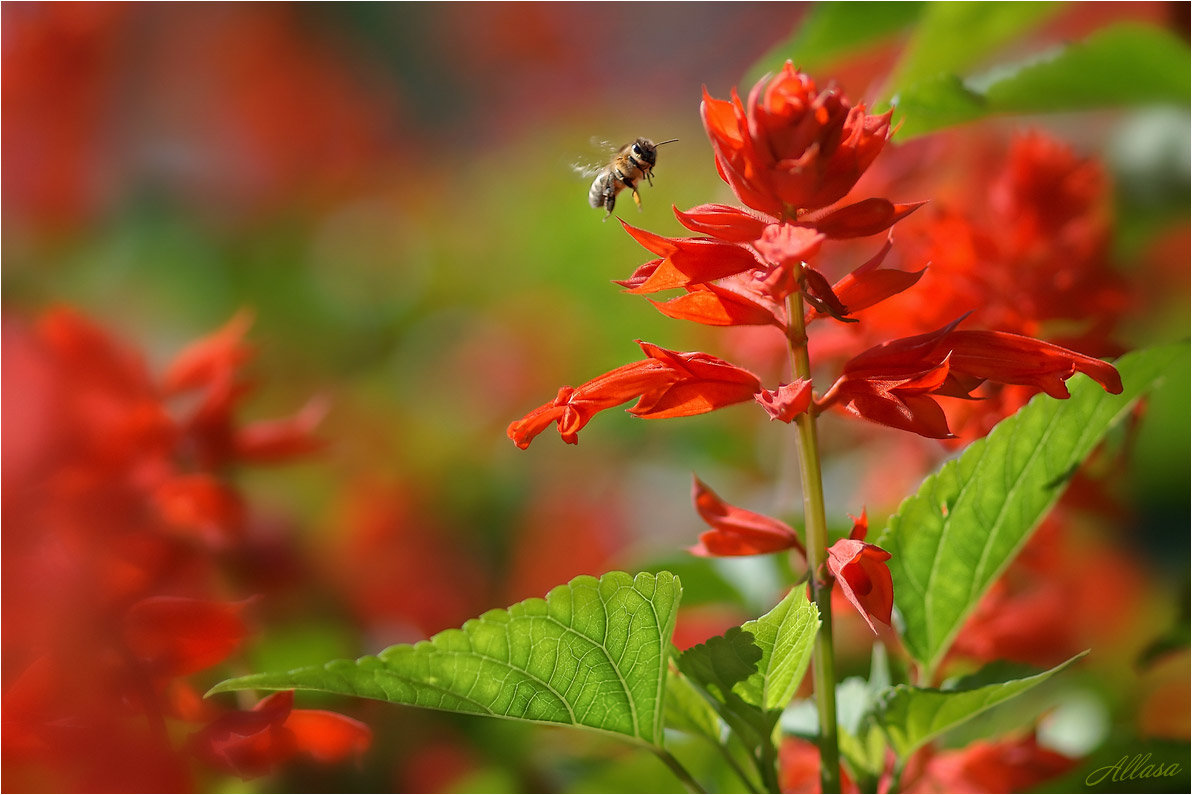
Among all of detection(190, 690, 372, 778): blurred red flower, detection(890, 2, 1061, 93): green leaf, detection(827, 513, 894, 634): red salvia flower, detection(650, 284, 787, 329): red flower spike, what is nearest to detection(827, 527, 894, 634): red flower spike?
detection(827, 513, 894, 634): red salvia flower

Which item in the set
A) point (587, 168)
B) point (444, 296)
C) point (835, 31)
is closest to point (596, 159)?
point (587, 168)

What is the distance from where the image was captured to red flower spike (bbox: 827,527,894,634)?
400 mm

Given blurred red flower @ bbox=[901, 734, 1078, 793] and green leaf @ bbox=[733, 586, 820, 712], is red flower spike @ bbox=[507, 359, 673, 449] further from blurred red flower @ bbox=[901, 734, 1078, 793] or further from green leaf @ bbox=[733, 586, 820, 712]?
blurred red flower @ bbox=[901, 734, 1078, 793]

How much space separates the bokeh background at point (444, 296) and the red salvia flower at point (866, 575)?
11.0 inches

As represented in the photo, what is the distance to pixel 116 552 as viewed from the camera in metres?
0.61

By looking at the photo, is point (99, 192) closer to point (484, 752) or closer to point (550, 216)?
point (550, 216)

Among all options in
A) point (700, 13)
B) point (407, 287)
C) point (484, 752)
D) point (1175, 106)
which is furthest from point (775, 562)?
point (700, 13)

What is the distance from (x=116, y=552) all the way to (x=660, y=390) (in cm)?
35

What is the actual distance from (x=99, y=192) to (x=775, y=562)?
110 cm

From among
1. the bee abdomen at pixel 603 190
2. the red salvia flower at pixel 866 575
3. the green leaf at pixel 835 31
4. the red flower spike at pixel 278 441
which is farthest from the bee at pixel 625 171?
the red salvia flower at pixel 866 575

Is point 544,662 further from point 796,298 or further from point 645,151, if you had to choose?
point 645,151

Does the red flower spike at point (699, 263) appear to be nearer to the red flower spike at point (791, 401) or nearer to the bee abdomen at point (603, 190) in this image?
the red flower spike at point (791, 401)

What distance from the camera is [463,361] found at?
1568 millimetres

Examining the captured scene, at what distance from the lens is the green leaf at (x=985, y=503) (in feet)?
1.60
